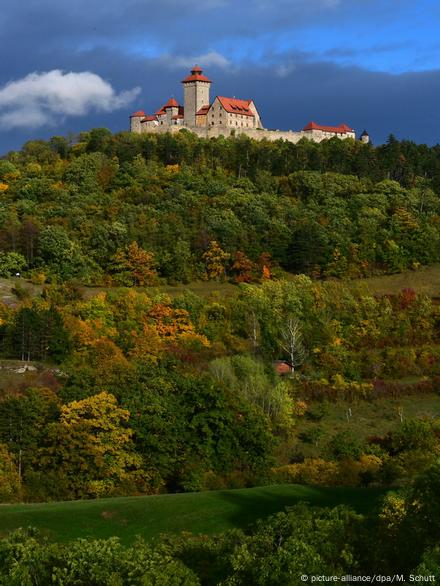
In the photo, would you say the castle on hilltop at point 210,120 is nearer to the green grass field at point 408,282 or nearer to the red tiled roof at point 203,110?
the red tiled roof at point 203,110

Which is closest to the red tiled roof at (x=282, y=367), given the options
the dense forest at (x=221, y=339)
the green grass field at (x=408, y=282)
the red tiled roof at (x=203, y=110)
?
the dense forest at (x=221, y=339)

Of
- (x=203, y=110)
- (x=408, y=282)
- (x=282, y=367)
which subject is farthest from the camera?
(x=203, y=110)

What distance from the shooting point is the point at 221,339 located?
229 ft

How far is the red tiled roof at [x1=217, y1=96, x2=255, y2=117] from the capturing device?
122938 millimetres

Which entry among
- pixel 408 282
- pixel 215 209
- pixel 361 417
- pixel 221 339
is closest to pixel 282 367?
pixel 221 339

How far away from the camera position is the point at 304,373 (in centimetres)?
6612

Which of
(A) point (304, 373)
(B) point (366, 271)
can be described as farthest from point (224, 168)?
(A) point (304, 373)

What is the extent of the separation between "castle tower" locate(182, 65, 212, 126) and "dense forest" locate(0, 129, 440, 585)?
42.3ft

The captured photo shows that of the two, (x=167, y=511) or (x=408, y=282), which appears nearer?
(x=167, y=511)

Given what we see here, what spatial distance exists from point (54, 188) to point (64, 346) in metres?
38.4

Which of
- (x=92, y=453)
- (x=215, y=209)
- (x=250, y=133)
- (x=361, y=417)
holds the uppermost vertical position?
(x=250, y=133)

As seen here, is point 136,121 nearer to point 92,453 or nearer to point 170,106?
point 170,106

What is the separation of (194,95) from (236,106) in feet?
21.7

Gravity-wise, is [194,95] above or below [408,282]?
above
